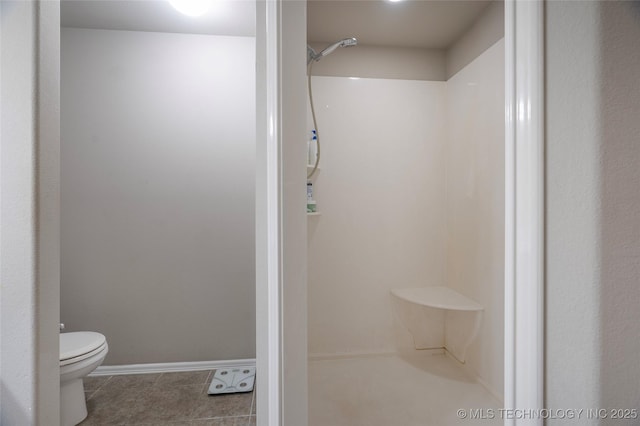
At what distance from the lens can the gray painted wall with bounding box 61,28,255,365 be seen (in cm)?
212

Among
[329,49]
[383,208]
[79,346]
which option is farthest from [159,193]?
[383,208]

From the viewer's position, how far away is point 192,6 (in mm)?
1858

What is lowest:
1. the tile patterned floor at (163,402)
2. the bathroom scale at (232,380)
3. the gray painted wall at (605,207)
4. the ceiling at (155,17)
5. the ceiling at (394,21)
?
the tile patterned floor at (163,402)

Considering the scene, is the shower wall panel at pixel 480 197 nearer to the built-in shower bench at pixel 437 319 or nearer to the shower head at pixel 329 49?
the built-in shower bench at pixel 437 319

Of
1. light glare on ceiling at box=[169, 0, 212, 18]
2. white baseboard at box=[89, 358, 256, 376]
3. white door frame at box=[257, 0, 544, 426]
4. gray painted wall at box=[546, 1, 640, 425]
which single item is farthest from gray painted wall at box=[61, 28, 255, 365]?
gray painted wall at box=[546, 1, 640, 425]

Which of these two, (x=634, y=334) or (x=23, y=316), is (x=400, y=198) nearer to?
(x=634, y=334)

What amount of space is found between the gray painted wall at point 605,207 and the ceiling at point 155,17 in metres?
1.83

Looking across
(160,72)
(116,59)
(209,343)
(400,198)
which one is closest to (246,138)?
(160,72)

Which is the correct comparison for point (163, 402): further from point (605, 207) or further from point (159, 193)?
point (605, 207)

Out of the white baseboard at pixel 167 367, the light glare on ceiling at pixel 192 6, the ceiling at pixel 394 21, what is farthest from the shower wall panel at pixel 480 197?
the light glare on ceiling at pixel 192 6

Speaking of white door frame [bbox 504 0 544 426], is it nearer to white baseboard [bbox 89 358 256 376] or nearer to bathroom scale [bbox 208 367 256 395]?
bathroom scale [bbox 208 367 256 395]

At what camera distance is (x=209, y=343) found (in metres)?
2.22

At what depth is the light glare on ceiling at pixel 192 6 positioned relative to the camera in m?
1.82

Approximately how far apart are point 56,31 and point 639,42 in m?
1.60
